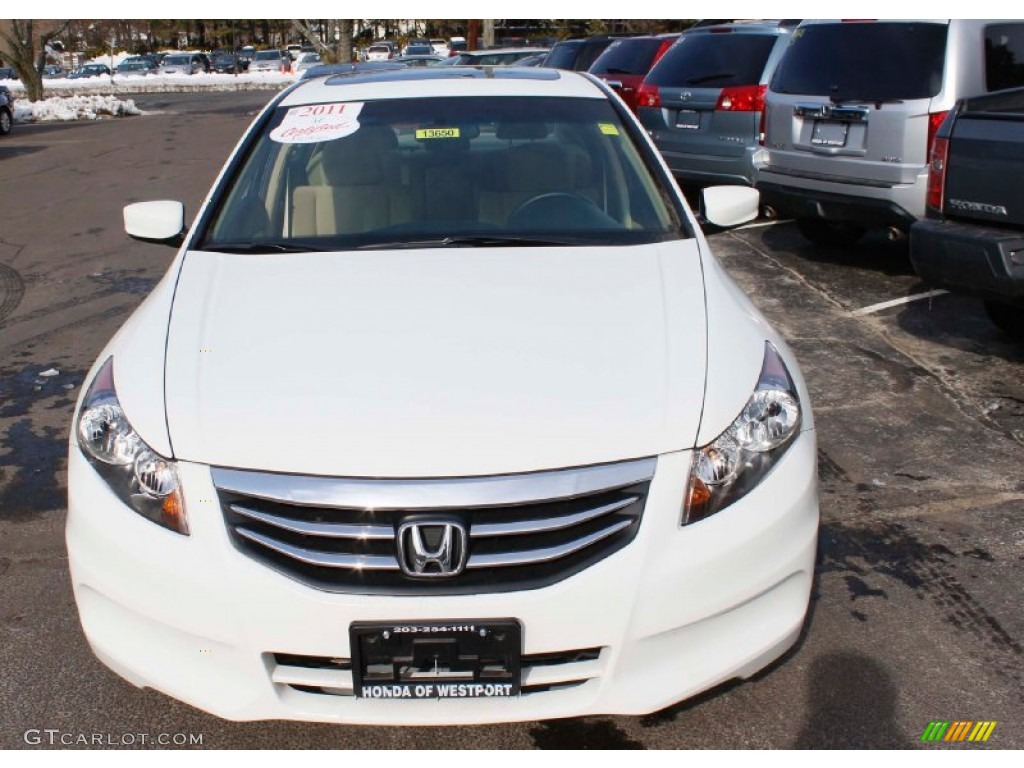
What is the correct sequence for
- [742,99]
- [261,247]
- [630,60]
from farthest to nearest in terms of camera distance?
[630,60] < [742,99] < [261,247]

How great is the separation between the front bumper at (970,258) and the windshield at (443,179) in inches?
84.5

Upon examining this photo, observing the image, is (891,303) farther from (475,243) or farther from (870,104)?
(475,243)

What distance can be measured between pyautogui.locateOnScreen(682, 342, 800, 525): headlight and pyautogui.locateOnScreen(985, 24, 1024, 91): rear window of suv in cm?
522

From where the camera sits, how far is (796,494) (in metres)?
2.54

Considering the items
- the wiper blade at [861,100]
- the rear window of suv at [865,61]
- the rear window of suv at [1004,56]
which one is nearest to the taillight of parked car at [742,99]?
the rear window of suv at [865,61]

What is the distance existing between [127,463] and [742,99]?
308 inches

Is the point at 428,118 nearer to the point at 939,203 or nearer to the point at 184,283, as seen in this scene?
the point at 184,283

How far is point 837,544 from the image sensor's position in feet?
12.2

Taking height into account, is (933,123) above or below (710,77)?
below

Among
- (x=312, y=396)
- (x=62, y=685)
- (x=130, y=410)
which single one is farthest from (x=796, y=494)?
(x=62, y=685)

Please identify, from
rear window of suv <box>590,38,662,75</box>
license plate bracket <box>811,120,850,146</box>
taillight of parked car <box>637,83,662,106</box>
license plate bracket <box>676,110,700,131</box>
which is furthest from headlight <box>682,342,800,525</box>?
rear window of suv <box>590,38,662,75</box>

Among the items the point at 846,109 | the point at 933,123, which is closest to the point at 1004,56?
the point at 933,123

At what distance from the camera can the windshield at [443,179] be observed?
11.4 ft

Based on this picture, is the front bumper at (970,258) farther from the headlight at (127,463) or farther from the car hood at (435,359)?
the headlight at (127,463)
